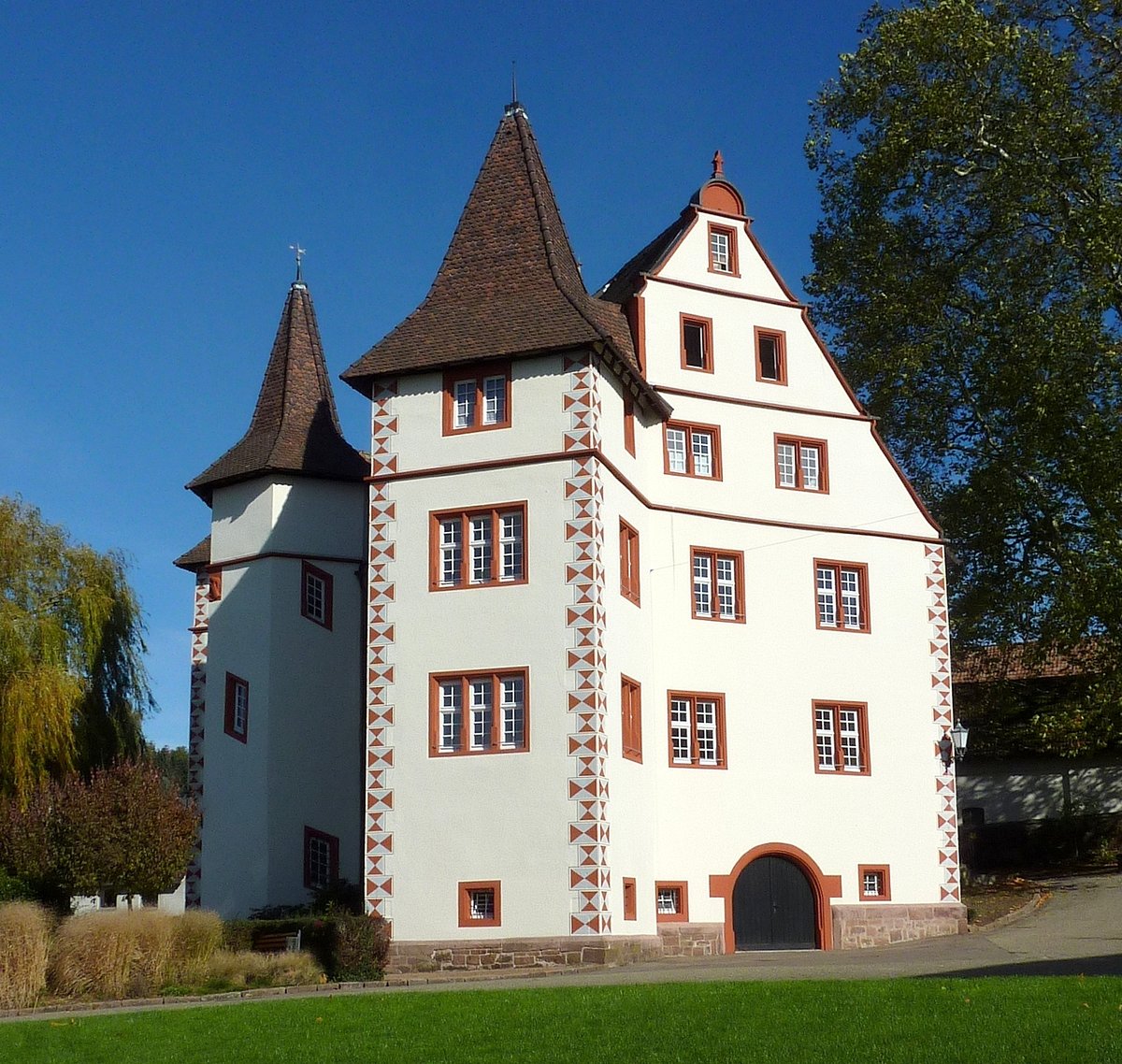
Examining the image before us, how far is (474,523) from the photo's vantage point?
2753 cm

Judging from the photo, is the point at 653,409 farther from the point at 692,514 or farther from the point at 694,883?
the point at 694,883

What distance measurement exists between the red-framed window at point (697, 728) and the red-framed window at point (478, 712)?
3.97 m

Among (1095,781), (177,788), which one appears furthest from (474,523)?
(1095,781)

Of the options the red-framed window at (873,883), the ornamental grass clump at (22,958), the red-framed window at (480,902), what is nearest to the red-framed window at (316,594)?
the red-framed window at (480,902)

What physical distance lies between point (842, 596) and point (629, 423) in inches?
224

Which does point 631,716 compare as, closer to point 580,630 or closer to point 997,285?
point 580,630

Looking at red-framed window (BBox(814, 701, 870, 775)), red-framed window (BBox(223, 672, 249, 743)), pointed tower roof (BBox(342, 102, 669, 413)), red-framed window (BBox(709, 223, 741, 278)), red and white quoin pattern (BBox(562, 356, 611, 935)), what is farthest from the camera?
red-framed window (BBox(223, 672, 249, 743))

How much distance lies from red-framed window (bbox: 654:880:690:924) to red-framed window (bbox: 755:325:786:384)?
10.2m

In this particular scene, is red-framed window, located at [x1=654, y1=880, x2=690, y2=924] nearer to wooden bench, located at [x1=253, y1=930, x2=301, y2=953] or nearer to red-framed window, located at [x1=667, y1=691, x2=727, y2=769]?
red-framed window, located at [x1=667, y1=691, x2=727, y2=769]

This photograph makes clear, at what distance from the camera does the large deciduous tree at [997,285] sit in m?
33.5

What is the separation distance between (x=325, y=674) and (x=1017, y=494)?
1598 cm

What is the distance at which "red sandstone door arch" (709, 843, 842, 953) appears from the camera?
28.8 meters

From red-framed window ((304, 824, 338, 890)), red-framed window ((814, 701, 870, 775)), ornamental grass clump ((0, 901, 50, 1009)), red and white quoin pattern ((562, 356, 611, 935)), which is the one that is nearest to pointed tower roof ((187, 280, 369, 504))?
red-framed window ((304, 824, 338, 890))

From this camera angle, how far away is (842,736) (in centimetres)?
3052
